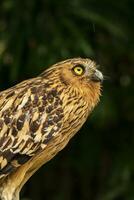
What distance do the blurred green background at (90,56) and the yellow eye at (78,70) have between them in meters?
3.70

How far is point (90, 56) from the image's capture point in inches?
469

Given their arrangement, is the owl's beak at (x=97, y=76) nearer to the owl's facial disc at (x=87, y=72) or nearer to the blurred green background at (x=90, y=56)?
the owl's facial disc at (x=87, y=72)

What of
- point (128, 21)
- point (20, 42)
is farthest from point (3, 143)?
point (128, 21)

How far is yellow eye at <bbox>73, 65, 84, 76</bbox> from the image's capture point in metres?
7.90

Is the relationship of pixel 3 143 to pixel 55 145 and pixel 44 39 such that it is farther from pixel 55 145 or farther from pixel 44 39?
pixel 44 39

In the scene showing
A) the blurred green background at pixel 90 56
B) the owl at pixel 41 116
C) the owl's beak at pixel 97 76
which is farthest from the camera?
the blurred green background at pixel 90 56

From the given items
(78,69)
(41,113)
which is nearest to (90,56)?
(78,69)

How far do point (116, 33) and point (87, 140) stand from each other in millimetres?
1519

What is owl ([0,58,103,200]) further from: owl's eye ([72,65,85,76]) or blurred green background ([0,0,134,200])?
blurred green background ([0,0,134,200])

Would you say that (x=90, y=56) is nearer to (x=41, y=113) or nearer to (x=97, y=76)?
(x=97, y=76)

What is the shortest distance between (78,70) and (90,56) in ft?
13.2

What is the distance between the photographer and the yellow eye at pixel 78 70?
25.9ft

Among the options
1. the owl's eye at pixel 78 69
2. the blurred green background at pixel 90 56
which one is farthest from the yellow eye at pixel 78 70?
the blurred green background at pixel 90 56

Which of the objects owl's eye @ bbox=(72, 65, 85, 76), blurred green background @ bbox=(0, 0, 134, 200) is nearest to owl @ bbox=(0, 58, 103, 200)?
owl's eye @ bbox=(72, 65, 85, 76)
